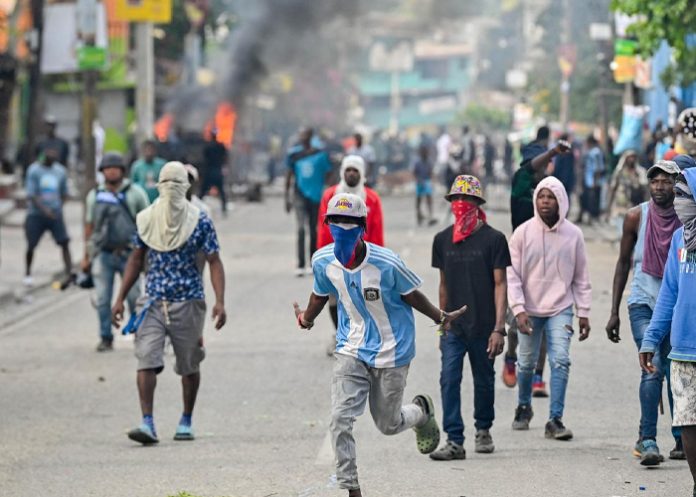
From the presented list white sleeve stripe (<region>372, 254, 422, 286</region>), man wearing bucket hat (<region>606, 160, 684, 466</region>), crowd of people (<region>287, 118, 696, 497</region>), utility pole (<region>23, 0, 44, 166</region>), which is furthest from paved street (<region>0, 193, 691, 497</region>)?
utility pole (<region>23, 0, 44, 166</region>)

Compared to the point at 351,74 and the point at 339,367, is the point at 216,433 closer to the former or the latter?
the point at 339,367

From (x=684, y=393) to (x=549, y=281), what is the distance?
2733 mm

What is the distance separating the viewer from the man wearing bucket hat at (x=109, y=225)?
44.0 ft

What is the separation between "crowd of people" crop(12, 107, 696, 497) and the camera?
737cm

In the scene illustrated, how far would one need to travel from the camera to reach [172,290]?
9695 millimetres

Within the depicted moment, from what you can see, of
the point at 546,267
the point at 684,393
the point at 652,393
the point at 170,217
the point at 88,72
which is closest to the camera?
the point at 684,393

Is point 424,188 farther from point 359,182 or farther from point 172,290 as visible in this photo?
point 172,290

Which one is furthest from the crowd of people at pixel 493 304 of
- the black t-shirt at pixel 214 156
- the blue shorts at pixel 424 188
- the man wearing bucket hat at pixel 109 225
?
the black t-shirt at pixel 214 156

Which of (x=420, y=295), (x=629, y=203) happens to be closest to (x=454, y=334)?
(x=420, y=295)

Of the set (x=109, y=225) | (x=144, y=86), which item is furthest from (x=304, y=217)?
(x=144, y=86)

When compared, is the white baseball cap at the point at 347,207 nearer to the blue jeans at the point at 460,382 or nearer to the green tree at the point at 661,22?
the blue jeans at the point at 460,382

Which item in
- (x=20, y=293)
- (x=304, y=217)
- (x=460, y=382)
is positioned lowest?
(x=20, y=293)

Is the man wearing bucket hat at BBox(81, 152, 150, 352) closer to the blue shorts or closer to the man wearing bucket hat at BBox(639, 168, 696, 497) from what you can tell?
the man wearing bucket hat at BBox(639, 168, 696, 497)

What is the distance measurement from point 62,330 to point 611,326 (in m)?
8.06
